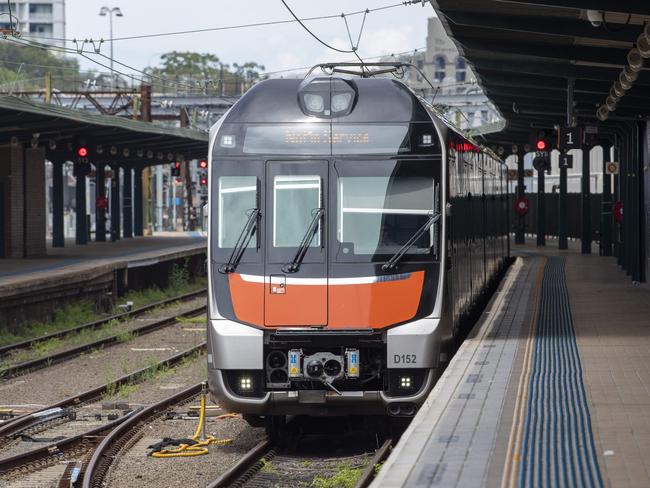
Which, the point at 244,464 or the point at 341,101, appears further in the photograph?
the point at 341,101

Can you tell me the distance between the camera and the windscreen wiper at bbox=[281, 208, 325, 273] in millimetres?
11492

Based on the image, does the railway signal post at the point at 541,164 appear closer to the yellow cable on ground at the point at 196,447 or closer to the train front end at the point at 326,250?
the yellow cable on ground at the point at 196,447

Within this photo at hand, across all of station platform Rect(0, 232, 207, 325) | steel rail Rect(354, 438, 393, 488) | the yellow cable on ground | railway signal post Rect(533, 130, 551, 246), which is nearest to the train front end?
steel rail Rect(354, 438, 393, 488)

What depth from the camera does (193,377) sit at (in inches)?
727

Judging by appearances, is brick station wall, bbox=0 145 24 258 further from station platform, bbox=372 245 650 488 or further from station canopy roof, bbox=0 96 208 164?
station platform, bbox=372 245 650 488

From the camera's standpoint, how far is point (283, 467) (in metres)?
11.4

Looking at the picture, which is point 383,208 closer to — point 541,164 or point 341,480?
point 341,480

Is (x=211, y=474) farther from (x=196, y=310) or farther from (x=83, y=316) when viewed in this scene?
(x=196, y=310)

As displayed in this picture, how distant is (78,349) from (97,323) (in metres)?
4.81

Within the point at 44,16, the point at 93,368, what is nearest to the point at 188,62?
the point at 44,16

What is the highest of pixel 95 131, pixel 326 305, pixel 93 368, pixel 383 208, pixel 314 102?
pixel 95 131

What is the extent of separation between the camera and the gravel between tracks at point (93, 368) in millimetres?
17041

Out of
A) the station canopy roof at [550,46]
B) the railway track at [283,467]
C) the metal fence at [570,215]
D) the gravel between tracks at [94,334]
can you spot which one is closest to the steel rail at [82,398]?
the gravel between tracks at [94,334]

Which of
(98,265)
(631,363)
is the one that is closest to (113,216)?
(98,265)
